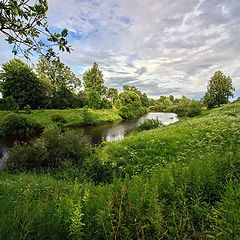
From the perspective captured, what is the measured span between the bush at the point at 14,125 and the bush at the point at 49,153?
26059 millimetres

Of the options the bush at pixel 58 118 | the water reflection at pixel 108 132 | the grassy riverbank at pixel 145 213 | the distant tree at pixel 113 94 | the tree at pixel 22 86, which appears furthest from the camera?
the distant tree at pixel 113 94

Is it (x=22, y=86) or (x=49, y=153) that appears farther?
(x=22, y=86)

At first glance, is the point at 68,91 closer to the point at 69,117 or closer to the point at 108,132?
the point at 69,117

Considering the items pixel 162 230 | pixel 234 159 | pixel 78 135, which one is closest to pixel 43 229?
pixel 162 230

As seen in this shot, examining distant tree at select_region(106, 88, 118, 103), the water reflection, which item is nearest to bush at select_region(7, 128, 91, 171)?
the water reflection

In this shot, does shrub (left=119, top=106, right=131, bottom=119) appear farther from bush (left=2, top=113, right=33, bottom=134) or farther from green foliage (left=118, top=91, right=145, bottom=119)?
bush (left=2, top=113, right=33, bottom=134)

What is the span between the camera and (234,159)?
251 inches

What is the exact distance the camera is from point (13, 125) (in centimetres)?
4362

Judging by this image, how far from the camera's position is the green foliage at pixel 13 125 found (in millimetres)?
42969

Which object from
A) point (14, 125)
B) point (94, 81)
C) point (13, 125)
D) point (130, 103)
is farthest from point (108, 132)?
point (130, 103)

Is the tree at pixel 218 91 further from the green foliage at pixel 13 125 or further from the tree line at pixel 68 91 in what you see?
the green foliage at pixel 13 125

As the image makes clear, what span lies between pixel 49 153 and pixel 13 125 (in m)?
28.3

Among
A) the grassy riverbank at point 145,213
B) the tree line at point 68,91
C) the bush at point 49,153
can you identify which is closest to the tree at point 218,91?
the tree line at point 68,91

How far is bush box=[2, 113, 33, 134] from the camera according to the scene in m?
43.0
